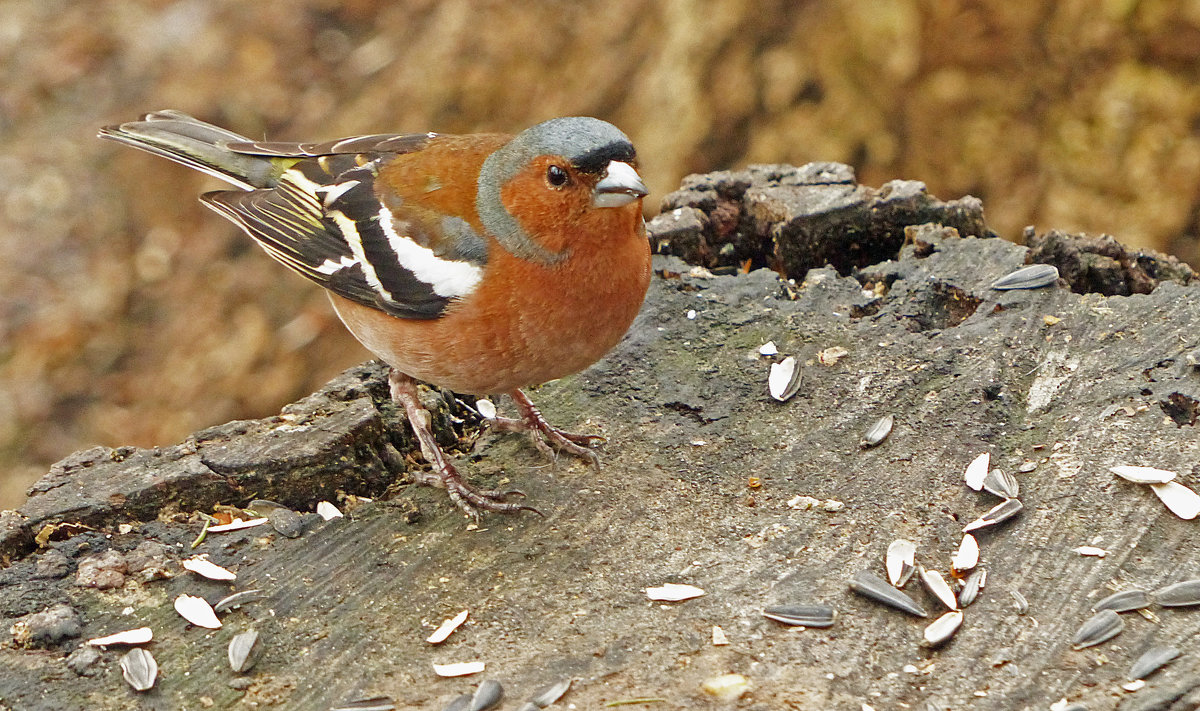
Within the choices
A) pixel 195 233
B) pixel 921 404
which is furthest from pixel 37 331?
pixel 921 404

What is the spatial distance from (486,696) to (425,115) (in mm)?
5154

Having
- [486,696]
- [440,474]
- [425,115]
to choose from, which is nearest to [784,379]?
[440,474]

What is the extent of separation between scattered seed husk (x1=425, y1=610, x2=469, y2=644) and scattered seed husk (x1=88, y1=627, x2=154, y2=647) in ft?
2.11

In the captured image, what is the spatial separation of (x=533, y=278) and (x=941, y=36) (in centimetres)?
341

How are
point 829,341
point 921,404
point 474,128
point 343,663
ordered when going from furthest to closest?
point 474,128, point 829,341, point 921,404, point 343,663

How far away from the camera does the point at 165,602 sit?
9.02 ft

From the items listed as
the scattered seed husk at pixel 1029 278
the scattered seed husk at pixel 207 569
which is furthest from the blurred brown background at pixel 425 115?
the scattered seed husk at pixel 207 569

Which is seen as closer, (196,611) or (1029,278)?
(196,611)

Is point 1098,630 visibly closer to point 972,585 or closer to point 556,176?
point 972,585

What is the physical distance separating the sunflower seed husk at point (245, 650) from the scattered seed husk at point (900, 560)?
→ 147 centimetres

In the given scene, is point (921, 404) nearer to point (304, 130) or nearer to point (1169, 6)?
point (1169, 6)

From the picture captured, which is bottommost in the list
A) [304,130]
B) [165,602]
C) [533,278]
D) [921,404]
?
[921,404]

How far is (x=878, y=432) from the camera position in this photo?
3.17 meters

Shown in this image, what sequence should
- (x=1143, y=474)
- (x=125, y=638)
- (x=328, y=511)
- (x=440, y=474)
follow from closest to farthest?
(x=125, y=638) → (x=1143, y=474) → (x=328, y=511) → (x=440, y=474)
